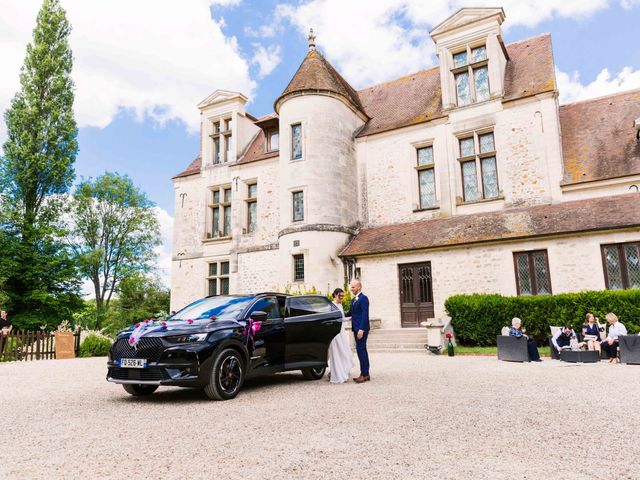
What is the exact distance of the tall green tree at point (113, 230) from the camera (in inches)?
1353

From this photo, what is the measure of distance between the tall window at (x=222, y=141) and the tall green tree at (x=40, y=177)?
23.3 feet

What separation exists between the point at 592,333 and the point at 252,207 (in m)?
15.6

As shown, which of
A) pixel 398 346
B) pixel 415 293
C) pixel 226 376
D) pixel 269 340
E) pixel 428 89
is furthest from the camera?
pixel 428 89

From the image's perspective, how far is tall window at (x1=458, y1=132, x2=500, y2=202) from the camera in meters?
17.4

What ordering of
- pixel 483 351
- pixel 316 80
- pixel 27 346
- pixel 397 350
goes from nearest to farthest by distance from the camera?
pixel 483 351 → pixel 27 346 → pixel 397 350 → pixel 316 80

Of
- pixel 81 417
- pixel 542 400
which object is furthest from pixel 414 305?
pixel 81 417

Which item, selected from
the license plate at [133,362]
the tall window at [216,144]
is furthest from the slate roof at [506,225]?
the license plate at [133,362]

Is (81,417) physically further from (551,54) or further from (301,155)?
(551,54)

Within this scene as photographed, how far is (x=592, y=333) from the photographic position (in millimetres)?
10984

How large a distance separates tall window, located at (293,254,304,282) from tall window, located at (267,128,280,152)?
6746 mm

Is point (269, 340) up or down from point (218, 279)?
down

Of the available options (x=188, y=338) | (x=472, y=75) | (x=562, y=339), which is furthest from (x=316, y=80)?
(x=188, y=338)

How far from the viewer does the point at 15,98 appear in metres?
22.7

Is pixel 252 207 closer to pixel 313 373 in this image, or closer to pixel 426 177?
pixel 426 177
